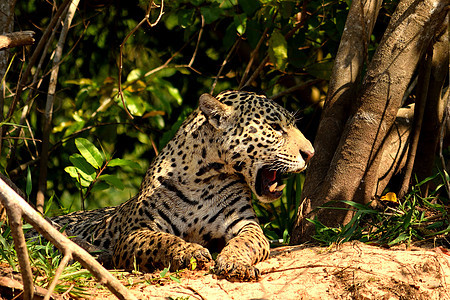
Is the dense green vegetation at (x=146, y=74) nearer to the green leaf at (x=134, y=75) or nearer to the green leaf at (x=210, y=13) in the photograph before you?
the green leaf at (x=134, y=75)

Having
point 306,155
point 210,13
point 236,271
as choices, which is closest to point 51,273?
point 236,271

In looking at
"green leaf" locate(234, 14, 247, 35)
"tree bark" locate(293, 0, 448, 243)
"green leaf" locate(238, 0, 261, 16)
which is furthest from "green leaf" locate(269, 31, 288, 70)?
"tree bark" locate(293, 0, 448, 243)

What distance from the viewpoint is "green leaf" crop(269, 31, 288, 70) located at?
249 inches

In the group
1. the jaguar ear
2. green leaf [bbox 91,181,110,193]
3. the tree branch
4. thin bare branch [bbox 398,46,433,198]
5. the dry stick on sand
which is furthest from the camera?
green leaf [bbox 91,181,110,193]

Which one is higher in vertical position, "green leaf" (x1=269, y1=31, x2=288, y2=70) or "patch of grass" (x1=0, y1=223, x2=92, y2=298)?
"green leaf" (x1=269, y1=31, x2=288, y2=70)

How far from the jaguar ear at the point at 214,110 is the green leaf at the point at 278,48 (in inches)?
55.7

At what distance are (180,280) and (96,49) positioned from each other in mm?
5439

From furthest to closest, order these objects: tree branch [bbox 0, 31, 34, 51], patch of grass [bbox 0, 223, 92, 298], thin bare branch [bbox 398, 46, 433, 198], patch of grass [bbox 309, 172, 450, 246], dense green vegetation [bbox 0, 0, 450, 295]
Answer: dense green vegetation [bbox 0, 0, 450, 295] → thin bare branch [bbox 398, 46, 433, 198] → patch of grass [bbox 309, 172, 450, 246] → tree branch [bbox 0, 31, 34, 51] → patch of grass [bbox 0, 223, 92, 298]

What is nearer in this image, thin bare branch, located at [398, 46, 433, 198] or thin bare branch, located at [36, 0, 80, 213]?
thin bare branch, located at [398, 46, 433, 198]

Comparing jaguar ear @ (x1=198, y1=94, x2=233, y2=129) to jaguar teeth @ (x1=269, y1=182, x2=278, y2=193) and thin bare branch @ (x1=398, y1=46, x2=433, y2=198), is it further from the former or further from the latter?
thin bare branch @ (x1=398, y1=46, x2=433, y2=198)

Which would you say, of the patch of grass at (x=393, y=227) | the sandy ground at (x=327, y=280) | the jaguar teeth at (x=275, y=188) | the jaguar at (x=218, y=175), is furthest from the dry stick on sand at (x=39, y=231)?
the jaguar teeth at (x=275, y=188)

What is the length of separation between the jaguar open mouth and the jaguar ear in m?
0.48

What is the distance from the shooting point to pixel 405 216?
4809 mm

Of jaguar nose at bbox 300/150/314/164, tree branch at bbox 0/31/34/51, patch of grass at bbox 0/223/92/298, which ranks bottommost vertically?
patch of grass at bbox 0/223/92/298
